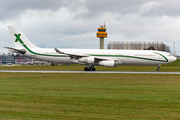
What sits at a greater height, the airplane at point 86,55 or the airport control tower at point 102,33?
the airport control tower at point 102,33

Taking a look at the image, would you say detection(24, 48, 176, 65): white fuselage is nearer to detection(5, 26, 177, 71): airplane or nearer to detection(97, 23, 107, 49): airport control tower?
detection(5, 26, 177, 71): airplane

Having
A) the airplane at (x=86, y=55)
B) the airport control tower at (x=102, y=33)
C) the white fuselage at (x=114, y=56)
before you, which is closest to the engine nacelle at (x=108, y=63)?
the airplane at (x=86, y=55)

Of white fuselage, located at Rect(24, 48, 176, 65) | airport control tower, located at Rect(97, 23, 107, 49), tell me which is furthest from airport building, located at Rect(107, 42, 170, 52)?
white fuselage, located at Rect(24, 48, 176, 65)

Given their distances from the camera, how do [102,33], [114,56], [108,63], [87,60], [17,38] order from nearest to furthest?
[108,63]
[87,60]
[114,56]
[17,38]
[102,33]

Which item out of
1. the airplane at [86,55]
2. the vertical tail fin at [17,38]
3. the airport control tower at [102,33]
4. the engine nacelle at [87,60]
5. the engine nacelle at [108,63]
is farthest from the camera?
the airport control tower at [102,33]

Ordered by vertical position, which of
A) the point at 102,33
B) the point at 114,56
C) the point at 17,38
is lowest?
the point at 114,56

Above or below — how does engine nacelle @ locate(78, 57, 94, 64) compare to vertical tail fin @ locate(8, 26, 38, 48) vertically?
below

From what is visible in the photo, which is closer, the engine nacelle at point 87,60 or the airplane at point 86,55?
the engine nacelle at point 87,60

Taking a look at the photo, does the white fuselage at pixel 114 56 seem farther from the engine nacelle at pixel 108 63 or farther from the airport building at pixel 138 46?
the airport building at pixel 138 46

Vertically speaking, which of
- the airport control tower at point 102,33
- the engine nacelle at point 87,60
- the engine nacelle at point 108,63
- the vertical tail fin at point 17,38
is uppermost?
the airport control tower at point 102,33

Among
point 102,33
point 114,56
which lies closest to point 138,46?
point 102,33

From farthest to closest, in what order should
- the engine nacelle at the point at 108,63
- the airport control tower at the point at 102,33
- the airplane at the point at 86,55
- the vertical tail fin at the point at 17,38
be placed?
the airport control tower at the point at 102,33, the vertical tail fin at the point at 17,38, the airplane at the point at 86,55, the engine nacelle at the point at 108,63

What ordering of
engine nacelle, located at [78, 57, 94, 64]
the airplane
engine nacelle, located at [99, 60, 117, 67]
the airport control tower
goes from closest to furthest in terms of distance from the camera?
engine nacelle, located at [99, 60, 117, 67] → engine nacelle, located at [78, 57, 94, 64] → the airplane → the airport control tower

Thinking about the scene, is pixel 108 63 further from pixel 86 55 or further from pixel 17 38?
pixel 17 38
